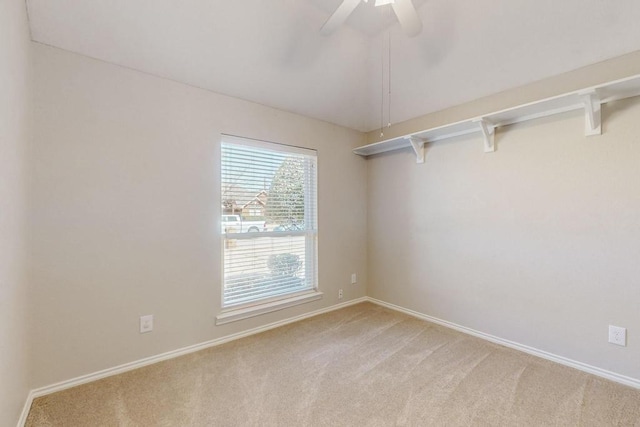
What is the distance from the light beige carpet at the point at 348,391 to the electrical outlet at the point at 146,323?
278 mm

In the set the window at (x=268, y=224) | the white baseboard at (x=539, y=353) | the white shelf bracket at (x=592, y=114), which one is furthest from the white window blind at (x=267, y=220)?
the white shelf bracket at (x=592, y=114)

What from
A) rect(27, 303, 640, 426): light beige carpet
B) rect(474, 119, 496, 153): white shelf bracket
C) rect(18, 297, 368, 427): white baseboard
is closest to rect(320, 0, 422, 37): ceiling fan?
rect(474, 119, 496, 153): white shelf bracket

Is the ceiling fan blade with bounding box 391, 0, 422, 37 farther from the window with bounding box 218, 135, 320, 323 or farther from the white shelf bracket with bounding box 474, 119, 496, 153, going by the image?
the window with bounding box 218, 135, 320, 323

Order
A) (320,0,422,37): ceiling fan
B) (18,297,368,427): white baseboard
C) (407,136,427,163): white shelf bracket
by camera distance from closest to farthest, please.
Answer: (320,0,422,37): ceiling fan < (18,297,368,427): white baseboard < (407,136,427,163): white shelf bracket

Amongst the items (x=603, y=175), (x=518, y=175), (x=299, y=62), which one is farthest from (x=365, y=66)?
(x=603, y=175)

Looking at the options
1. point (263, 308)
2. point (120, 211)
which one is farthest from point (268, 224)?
point (120, 211)

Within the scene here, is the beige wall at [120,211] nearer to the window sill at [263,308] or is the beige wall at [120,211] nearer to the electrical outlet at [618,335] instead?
the window sill at [263,308]

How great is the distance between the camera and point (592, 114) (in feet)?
6.56

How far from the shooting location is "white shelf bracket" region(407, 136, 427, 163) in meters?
3.00

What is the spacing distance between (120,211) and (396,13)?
230 cm

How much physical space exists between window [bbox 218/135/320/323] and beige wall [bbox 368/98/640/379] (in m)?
1.15

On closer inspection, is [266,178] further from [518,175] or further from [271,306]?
[518,175]

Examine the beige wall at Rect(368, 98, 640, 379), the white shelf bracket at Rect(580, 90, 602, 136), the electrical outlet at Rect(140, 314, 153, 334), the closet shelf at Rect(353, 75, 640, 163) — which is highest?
the closet shelf at Rect(353, 75, 640, 163)

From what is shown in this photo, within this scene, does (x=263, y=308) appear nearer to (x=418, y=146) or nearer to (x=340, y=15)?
(x=418, y=146)
